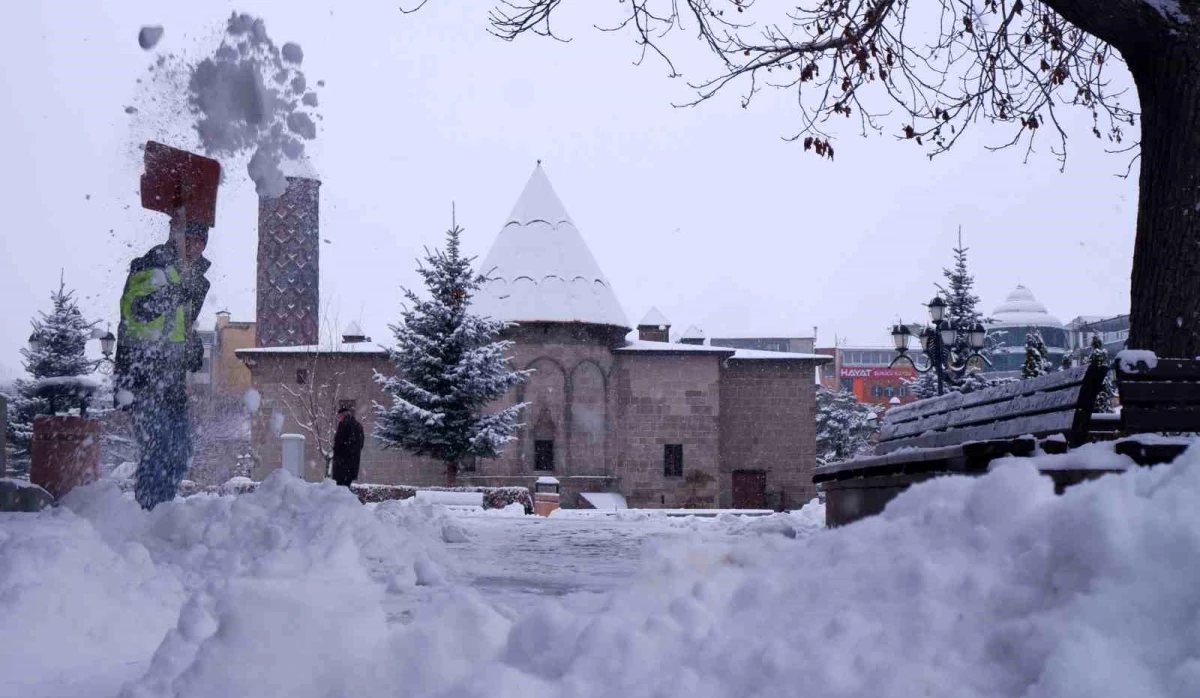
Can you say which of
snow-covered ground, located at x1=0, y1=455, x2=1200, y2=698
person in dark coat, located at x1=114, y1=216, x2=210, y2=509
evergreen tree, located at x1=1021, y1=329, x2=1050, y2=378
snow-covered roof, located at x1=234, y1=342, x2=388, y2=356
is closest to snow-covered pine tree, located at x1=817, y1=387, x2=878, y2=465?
evergreen tree, located at x1=1021, y1=329, x2=1050, y2=378

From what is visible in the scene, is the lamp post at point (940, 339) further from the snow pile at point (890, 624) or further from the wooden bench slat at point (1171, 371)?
the snow pile at point (890, 624)

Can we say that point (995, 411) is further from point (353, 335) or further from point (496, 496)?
point (353, 335)

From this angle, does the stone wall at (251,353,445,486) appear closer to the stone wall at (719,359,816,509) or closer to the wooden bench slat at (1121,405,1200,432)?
the stone wall at (719,359,816,509)

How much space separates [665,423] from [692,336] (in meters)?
7.75

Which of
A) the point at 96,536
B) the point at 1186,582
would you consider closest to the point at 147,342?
the point at 96,536

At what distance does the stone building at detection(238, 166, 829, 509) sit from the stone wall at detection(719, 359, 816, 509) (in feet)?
0.11

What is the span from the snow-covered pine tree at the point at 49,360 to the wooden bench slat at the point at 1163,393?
116ft

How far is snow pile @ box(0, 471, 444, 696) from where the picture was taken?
11.4 ft

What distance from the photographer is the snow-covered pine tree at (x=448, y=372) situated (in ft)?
99.6

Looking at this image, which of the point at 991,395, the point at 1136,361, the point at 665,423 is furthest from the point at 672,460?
the point at 1136,361

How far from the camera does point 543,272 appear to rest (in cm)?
3653

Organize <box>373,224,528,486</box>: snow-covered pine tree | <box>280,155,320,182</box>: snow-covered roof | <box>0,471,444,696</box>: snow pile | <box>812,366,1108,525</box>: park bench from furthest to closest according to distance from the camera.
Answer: <box>280,155,320,182</box>: snow-covered roof
<box>373,224,528,486</box>: snow-covered pine tree
<box>812,366,1108,525</box>: park bench
<box>0,471,444,696</box>: snow pile

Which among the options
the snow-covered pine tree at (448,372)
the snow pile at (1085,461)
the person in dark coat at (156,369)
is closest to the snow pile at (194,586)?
the person in dark coat at (156,369)

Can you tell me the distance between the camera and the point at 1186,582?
2.55 m
